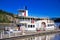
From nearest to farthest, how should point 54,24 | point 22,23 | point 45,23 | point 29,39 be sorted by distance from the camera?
point 29,39
point 22,23
point 45,23
point 54,24

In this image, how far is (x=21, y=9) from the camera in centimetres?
819

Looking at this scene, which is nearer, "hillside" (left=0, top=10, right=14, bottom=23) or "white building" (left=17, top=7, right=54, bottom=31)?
"white building" (left=17, top=7, right=54, bottom=31)

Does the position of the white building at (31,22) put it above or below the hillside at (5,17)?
below

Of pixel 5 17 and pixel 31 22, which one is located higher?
pixel 5 17

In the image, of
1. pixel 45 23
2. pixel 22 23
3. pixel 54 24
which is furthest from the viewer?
pixel 54 24

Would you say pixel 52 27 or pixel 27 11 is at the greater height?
pixel 27 11

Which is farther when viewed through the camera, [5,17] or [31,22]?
[5,17]

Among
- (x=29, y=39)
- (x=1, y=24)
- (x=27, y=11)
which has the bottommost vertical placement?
(x=29, y=39)

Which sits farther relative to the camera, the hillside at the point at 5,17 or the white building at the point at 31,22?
the hillside at the point at 5,17

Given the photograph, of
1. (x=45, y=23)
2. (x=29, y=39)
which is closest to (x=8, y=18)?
(x=45, y=23)

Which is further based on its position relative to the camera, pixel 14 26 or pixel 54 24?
pixel 54 24

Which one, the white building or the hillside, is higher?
the hillside

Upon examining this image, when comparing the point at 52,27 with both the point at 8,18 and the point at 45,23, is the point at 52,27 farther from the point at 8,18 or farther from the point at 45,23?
the point at 8,18

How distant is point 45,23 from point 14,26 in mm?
1434
